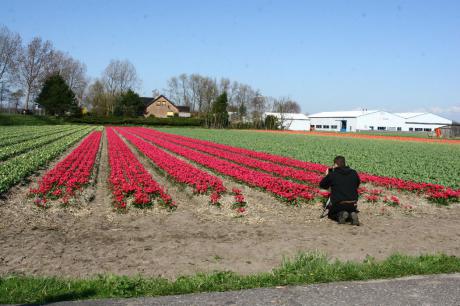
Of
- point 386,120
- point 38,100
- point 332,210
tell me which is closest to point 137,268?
point 332,210

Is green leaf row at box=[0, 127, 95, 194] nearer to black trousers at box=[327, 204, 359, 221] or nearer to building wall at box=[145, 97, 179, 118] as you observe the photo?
black trousers at box=[327, 204, 359, 221]

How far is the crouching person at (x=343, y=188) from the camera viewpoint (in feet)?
31.4

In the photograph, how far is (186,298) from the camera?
16.3 feet

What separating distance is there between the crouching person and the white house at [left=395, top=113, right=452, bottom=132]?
100872 millimetres

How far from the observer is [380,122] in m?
100

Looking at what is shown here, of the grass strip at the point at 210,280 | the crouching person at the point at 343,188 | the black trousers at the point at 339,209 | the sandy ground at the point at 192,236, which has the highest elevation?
the crouching person at the point at 343,188

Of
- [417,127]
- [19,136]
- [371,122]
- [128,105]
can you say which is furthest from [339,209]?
[417,127]

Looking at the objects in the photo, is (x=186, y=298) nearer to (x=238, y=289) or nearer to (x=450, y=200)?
(x=238, y=289)

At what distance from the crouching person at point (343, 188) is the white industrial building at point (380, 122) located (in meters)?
93.3

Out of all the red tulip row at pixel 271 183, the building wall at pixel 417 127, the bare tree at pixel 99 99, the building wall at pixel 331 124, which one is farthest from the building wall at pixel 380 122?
the red tulip row at pixel 271 183

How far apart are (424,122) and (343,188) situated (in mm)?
106260

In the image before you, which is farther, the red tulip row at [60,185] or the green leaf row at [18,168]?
the green leaf row at [18,168]

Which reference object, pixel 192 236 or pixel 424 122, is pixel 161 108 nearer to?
pixel 424 122

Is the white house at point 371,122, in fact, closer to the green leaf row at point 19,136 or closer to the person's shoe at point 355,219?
the green leaf row at point 19,136
